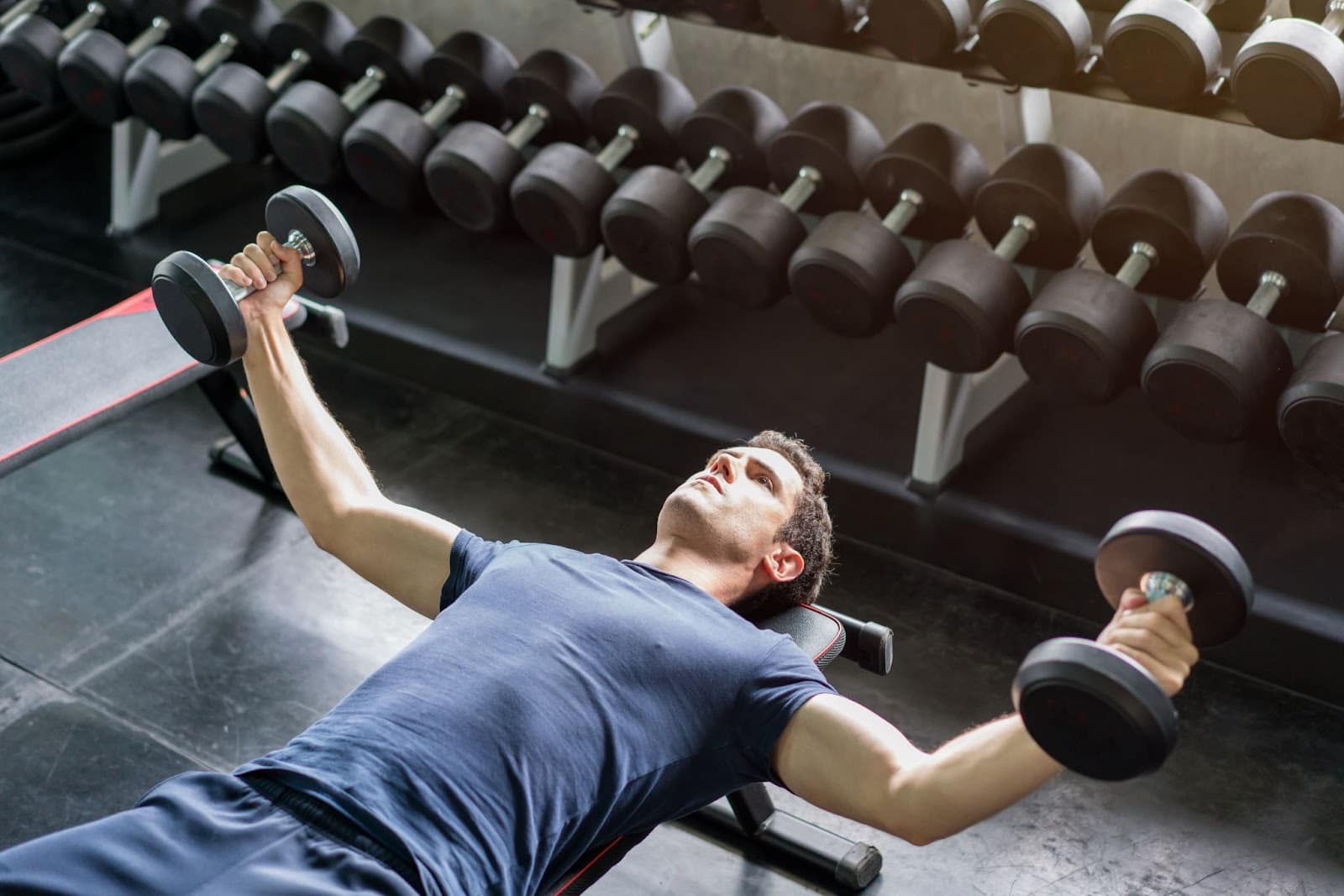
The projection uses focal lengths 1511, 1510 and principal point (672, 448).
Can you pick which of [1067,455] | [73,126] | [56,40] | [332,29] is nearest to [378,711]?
[1067,455]

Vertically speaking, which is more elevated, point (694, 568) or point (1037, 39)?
point (1037, 39)

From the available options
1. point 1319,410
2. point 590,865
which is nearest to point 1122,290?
point 1319,410

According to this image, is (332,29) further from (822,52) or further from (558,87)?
(822,52)

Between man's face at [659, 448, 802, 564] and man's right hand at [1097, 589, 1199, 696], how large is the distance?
718mm

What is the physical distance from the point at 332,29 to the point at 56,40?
826 millimetres

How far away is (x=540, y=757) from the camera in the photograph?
1794 millimetres

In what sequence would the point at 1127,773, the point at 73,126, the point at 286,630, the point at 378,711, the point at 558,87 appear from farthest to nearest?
the point at 73,126
the point at 558,87
the point at 286,630
the point at 378,711
the point at 1127,773

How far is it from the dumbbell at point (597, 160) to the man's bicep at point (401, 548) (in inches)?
51.0

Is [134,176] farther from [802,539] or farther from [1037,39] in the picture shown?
[802,539]

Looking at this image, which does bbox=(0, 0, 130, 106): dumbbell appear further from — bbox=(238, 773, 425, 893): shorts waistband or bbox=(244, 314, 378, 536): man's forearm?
bbox=(238, 773, 425, 893): shorts waistband

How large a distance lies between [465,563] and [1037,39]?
142cm

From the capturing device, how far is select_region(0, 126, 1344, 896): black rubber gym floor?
251 centimetres

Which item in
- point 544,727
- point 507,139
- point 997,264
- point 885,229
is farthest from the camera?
point 507,139

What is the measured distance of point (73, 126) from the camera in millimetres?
4984
